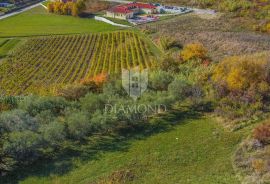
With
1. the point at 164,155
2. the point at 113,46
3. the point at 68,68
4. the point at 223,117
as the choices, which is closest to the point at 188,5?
the point at 113,46

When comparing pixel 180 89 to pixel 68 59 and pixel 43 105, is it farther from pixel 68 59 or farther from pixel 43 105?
pixel 68 59

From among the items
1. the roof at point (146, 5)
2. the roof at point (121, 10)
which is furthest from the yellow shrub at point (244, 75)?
the roof at point (146, 5)

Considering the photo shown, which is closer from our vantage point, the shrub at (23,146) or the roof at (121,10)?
the shrub at (23,146)

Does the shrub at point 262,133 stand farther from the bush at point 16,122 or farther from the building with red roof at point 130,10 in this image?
the building with red roof at point 130,10

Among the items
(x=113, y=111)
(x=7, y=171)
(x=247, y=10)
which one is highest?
(x=247, y=10)

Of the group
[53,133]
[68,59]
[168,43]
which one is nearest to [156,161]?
[53,133]

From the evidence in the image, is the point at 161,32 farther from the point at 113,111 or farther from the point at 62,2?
the point at 113,111

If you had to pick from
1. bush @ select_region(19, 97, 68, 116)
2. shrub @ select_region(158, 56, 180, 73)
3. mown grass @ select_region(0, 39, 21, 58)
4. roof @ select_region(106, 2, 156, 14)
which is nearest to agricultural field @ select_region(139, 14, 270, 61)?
shrub @ select_region(158, 56, 180, 73)
